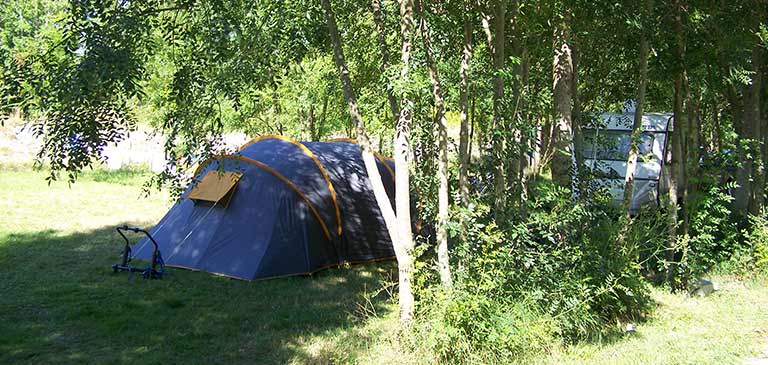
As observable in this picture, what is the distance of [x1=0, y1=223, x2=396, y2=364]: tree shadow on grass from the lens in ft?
18.4

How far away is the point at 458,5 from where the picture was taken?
581 cm

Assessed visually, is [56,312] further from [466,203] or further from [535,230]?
[535,230]

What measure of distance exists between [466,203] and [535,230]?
82cm

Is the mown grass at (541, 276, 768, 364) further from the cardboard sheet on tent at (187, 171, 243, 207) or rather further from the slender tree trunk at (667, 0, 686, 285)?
the cardboard sheet on tent at (187, 171, 243, 207)

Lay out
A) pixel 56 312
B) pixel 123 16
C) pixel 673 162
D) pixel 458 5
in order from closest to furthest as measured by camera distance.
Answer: pixel 123 16 < pixel 458 5 < pixel 56 312 < pixel 673 162

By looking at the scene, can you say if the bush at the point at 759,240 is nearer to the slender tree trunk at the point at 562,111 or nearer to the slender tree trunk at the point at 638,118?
the slender tree trunk at the point at 638,118

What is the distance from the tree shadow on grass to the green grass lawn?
0.4 inches

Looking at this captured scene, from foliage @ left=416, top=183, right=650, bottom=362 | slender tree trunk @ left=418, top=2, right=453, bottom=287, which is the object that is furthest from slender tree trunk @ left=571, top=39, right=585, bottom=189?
slender tree trunk @ left=418, top=2, right=453, bottom=287

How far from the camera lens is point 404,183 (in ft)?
17.6

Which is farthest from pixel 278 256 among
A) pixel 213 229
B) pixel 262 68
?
pixel 262 68

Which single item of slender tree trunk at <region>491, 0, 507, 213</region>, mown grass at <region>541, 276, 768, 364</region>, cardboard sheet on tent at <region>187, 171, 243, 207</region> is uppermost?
slender tree trunk at <region>491, 0, 507, 213</region>

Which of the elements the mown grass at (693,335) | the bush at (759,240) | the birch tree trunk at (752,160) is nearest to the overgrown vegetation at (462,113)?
the mown grass at (693,335)

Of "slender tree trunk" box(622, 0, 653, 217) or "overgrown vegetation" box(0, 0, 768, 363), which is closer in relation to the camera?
"overgrown vegetation" box(0, 0, 768, 363)

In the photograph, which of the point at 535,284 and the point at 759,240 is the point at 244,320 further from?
the point at 759,240
